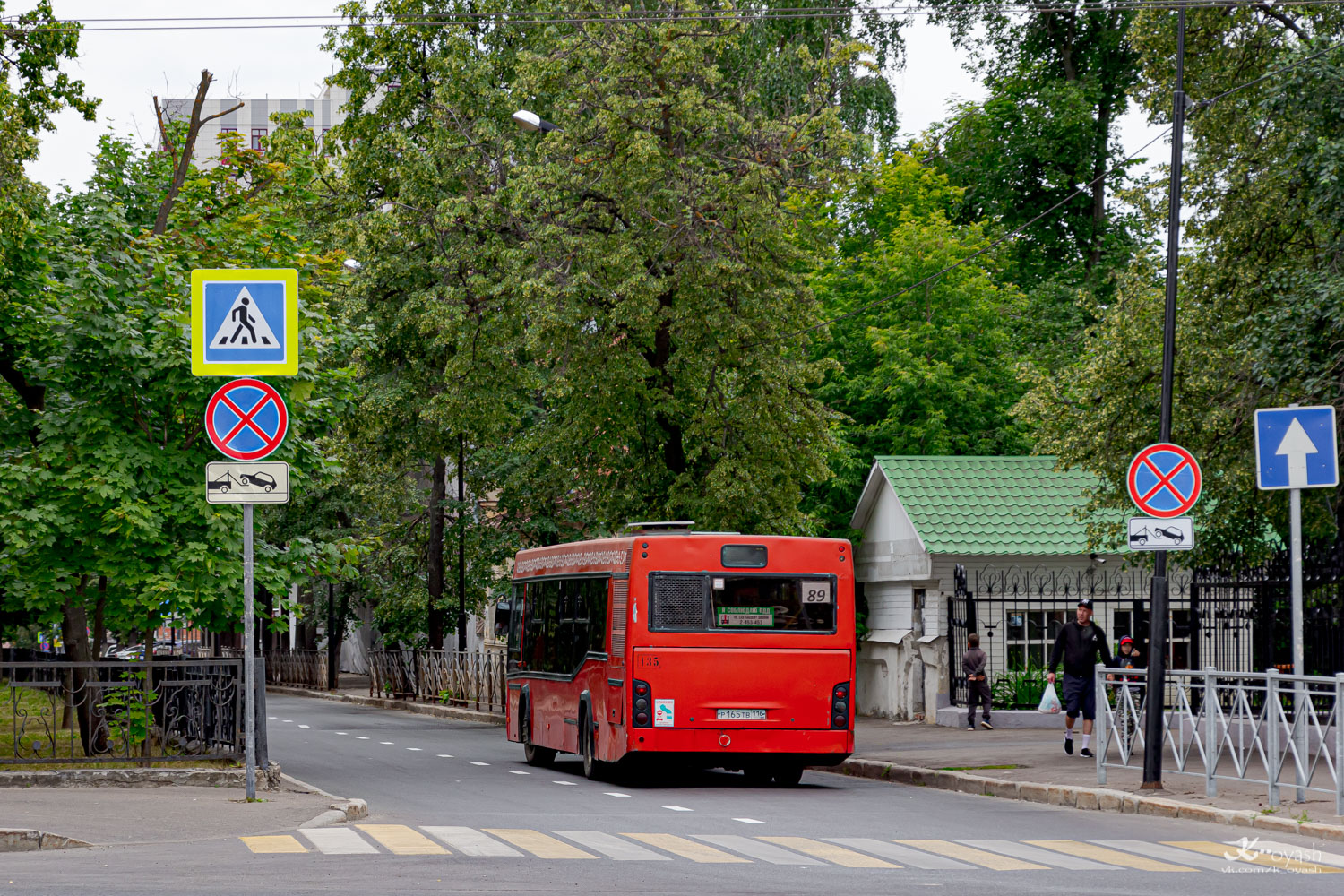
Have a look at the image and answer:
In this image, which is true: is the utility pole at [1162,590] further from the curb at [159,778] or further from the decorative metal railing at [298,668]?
the decorative metal railing at [298,668]

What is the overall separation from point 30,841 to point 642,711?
7.67 m

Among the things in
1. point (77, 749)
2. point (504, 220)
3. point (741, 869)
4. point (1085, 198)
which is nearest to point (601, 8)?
point (504, 220)

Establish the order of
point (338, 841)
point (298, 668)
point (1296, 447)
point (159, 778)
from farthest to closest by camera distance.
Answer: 1. point (298, 668)
2. point (159, 778)
3. point (1296, 447)
4. point (338, 841)

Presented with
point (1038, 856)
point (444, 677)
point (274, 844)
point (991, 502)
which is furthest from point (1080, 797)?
point (444, 677)

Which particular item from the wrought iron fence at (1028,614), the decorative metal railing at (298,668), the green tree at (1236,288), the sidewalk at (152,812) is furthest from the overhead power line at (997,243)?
the decorative metal railing at (298,668)

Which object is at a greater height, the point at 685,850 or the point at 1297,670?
the point at 1297,670

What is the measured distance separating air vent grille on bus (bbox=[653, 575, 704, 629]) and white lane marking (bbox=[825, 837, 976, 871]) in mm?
5784

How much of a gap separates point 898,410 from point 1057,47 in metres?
18.1

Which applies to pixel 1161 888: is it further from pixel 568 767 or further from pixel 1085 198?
pixel 1085 198

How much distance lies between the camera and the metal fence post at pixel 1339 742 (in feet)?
42.9

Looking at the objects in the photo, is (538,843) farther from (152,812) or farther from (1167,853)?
(1167,853)

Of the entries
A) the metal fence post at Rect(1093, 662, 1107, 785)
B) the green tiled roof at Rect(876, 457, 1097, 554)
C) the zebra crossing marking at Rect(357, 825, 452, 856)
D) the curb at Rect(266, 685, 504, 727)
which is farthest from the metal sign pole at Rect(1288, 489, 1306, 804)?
the curb at Rect(266, 685, 504, 727)

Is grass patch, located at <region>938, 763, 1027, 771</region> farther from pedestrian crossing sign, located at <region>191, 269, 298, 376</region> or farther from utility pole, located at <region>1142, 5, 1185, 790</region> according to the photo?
pedestrian crossing sign, located at <region>191, 269, 298, 376</region>

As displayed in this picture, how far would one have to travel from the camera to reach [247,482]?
14.3 m
